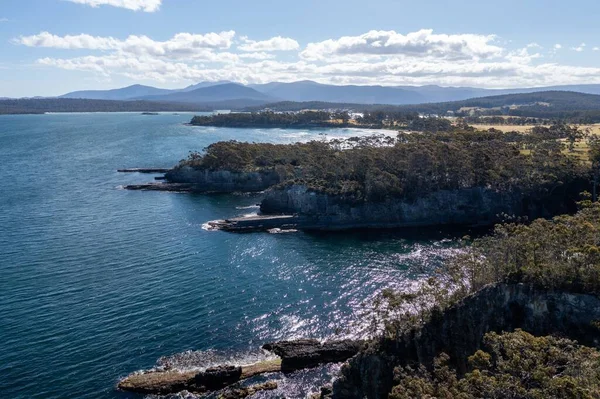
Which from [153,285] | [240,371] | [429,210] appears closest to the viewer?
[240,371]

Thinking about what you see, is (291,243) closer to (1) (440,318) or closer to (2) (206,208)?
(2) (206,208)

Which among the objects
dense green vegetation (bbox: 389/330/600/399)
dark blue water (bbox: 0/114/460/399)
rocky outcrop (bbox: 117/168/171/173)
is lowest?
dark blue water (bbox: 0/114/460/399)

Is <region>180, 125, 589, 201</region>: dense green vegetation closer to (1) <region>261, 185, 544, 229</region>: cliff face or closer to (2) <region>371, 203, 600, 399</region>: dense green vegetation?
(1) <region>261, 185, 544, 229</region>: cliff face

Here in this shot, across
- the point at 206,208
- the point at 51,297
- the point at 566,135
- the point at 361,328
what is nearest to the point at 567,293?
the point at 361,328

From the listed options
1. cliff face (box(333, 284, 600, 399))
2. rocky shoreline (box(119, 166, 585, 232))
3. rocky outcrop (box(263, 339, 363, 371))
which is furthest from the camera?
rocky shoreline (box(119, 166, 585, 232))

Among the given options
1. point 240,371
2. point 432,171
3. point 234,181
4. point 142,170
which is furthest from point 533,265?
point 142,170

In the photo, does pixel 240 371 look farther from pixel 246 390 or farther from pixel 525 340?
pixel 525 340

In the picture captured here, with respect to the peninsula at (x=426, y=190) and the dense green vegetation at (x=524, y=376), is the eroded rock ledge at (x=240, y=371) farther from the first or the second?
the peninsula at (x=426, y=190)

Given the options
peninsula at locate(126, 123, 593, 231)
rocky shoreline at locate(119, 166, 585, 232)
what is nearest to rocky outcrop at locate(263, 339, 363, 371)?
rocky shoreline at locate(119, 166, 585, 232)
